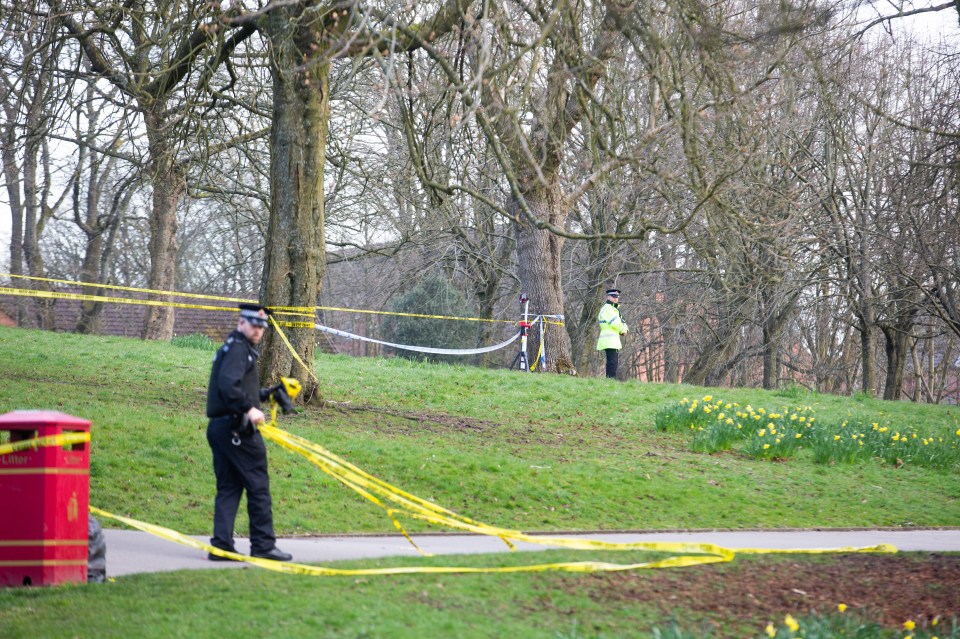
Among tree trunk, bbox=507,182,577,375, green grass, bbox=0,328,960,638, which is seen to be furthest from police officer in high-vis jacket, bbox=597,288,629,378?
tree trunk, bbox=507,182,577,375

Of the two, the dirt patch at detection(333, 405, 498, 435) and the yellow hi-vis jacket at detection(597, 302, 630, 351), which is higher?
the yellow hi-vis jacket at detection(597, 302, 630, 351)

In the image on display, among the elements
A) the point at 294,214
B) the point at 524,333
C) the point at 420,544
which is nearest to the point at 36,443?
the point at 420,544

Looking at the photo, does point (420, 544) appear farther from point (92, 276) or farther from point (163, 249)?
point (92, 276)

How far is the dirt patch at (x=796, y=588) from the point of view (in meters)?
5.76

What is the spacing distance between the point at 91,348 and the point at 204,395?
5.48 meters

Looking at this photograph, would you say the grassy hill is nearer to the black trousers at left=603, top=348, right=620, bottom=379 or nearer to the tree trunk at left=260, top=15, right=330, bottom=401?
the tree trunk at left=260, top=15, right=330, bottom=401

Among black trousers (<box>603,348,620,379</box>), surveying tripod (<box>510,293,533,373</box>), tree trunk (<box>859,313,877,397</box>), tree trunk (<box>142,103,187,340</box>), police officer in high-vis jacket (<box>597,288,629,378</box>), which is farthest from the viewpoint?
tree trunk (<box>859,313,877,397</box>)

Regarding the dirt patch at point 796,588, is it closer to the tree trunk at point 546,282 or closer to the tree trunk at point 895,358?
the tree trunk at point 546,282

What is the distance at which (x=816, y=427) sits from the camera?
1412 centimetres

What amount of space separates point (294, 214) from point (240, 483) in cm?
624

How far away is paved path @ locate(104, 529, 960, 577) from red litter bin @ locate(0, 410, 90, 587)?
727 millimetres

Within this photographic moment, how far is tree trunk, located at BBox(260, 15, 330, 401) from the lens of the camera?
12945 mm

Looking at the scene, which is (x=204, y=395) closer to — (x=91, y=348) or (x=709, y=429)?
(x=91, y=348)

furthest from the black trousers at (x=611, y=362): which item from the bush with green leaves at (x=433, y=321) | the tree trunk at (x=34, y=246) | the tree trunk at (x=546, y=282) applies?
the tree trunk at (x=34, y=246)
